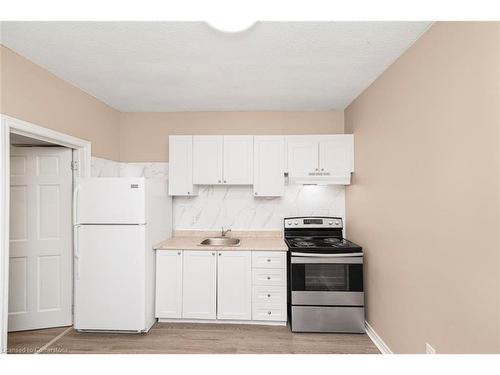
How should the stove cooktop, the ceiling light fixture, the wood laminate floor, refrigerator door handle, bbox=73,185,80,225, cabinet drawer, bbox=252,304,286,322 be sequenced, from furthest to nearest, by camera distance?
cabinet drawer, bbox=252,304,286,322 → the stove cooktop → refrigerator door handle, bbox=73,185,80,225 → the wood laminate floor → the ceiling light fixture

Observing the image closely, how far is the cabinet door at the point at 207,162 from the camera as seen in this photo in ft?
10.9

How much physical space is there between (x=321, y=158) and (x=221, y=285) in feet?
6.15

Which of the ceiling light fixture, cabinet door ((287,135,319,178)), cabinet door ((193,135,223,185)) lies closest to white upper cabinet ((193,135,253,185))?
cabinet door ((193,135,223,185))

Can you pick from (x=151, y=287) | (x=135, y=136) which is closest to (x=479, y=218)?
(x=151, y=287)

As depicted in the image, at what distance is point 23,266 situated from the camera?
2789 mm

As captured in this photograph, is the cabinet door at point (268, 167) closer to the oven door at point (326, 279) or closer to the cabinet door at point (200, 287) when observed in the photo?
the oven door at point (326, 279)

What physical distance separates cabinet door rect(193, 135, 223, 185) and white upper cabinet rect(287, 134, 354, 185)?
88 cm

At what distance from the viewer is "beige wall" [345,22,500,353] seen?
1310 millimetres

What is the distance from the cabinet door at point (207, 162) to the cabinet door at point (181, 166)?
0.06m

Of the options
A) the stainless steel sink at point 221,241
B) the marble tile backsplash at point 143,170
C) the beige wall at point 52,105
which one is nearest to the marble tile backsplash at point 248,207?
the stainless steel sink at point 221,241

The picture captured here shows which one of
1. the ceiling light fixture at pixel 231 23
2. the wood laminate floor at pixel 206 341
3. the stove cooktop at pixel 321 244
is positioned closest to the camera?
the ceiling light fixture at pixel 231 23

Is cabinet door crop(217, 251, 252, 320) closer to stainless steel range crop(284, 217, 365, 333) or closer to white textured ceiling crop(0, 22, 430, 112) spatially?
stainless steel range crop(284, 217, 365, 333)

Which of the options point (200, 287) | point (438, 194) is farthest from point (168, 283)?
point (438, 194)

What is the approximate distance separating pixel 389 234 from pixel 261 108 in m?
2.10
